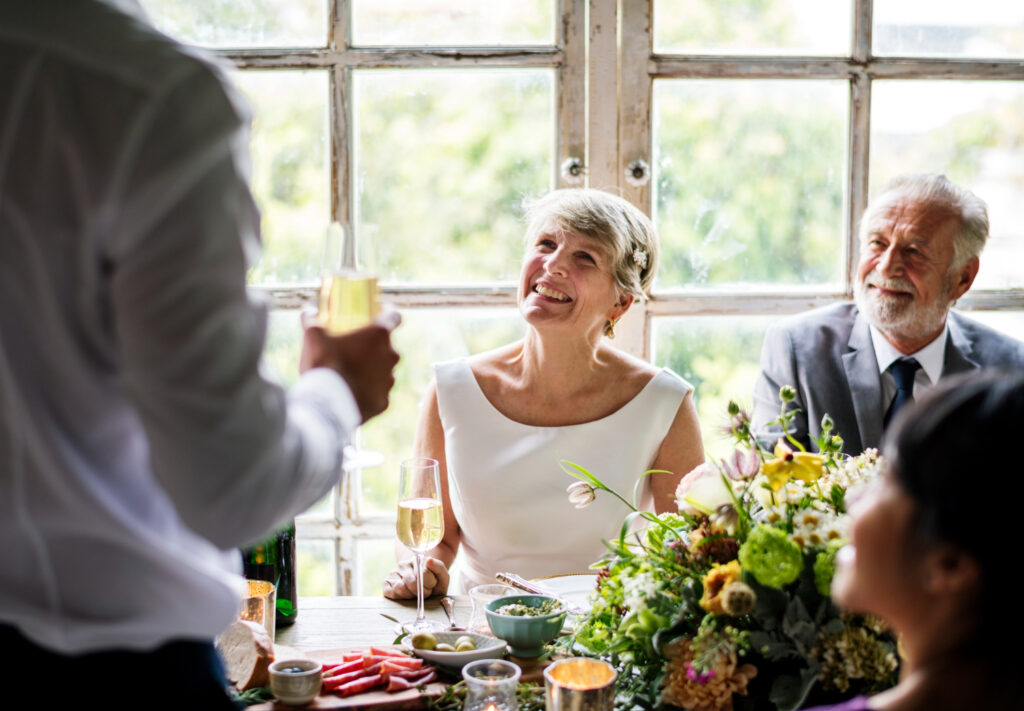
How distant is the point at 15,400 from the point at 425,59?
199 centimetres

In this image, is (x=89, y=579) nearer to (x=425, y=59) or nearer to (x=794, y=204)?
(x=425, y=59)

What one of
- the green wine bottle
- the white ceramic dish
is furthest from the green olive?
the green wine bottle

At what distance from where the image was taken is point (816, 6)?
2.56 m

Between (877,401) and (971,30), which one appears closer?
(877,401)

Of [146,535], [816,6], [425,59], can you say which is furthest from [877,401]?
[146,535]

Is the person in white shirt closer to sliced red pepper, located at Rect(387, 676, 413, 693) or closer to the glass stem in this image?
sliced red pepper, located at Rect(387, 676, 413, 693)

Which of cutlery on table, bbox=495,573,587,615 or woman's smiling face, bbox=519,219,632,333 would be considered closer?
cutlery on table, bbox=495,573,587,615

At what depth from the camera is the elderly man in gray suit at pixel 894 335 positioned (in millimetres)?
2381

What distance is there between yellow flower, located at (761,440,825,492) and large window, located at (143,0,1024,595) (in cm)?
130

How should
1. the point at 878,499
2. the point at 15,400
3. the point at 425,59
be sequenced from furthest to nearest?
the point at 425,59 < the point at 878,499 < the point at 15,400

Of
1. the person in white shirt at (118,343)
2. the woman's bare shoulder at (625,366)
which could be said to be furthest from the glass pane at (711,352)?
the person in white shirt at (118,343)

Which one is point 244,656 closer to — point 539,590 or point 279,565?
point 279,565

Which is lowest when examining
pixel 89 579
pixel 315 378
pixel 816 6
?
pixel 89 579

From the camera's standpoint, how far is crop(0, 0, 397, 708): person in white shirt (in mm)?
669
